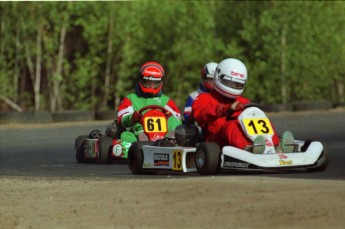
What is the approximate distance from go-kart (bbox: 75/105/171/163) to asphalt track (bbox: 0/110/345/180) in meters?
0.17

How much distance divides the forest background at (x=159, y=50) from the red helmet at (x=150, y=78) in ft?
44.9

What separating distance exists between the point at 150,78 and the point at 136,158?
2.70 metres

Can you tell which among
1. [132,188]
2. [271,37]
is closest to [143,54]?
[271,37]

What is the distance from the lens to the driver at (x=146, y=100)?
14.9m

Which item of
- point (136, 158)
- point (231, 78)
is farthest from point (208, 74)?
point (231, 78)

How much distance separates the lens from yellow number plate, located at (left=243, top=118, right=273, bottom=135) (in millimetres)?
11523

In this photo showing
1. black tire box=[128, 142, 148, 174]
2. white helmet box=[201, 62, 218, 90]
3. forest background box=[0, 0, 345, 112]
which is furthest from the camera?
forest background box=[0, 0, 345, 112]

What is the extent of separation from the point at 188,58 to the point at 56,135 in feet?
29.0

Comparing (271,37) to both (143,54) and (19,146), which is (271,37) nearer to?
(143,54)

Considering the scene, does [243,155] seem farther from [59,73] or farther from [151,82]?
[59,73]

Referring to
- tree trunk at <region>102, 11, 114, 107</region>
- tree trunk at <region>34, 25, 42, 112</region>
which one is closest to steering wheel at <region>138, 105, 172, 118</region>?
tree trunk at <region>34, 25, 42, 112</region>

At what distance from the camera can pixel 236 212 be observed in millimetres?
8086

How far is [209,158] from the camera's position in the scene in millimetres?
11266

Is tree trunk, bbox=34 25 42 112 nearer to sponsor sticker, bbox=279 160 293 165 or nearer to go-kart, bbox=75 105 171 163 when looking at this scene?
go-kart, bbox=75 105 171 163
